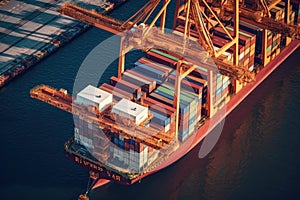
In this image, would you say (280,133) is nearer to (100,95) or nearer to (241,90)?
(241,90)

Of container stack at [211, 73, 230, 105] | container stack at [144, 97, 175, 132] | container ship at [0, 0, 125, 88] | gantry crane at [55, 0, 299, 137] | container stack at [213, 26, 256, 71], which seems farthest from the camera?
container ship at [0, 0, 125, 88]

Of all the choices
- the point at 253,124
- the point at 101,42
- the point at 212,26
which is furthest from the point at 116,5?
the point at 253,124

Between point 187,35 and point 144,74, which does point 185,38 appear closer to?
point 187,35

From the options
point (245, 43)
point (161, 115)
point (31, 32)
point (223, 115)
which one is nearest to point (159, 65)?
point (161, 115)

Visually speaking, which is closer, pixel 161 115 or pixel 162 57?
pixel 161 115

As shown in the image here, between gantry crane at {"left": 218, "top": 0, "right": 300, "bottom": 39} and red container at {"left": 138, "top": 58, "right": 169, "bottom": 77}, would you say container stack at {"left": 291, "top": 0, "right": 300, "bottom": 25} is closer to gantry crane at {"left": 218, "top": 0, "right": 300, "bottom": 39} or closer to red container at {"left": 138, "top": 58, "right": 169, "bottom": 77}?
gantry crane at {"left": 218, "top": 0, "right": 300, "bottom": 39}

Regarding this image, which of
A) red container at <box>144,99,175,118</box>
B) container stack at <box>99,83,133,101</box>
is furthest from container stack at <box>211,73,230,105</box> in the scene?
container stack at <box>99,83,133,101</box>
